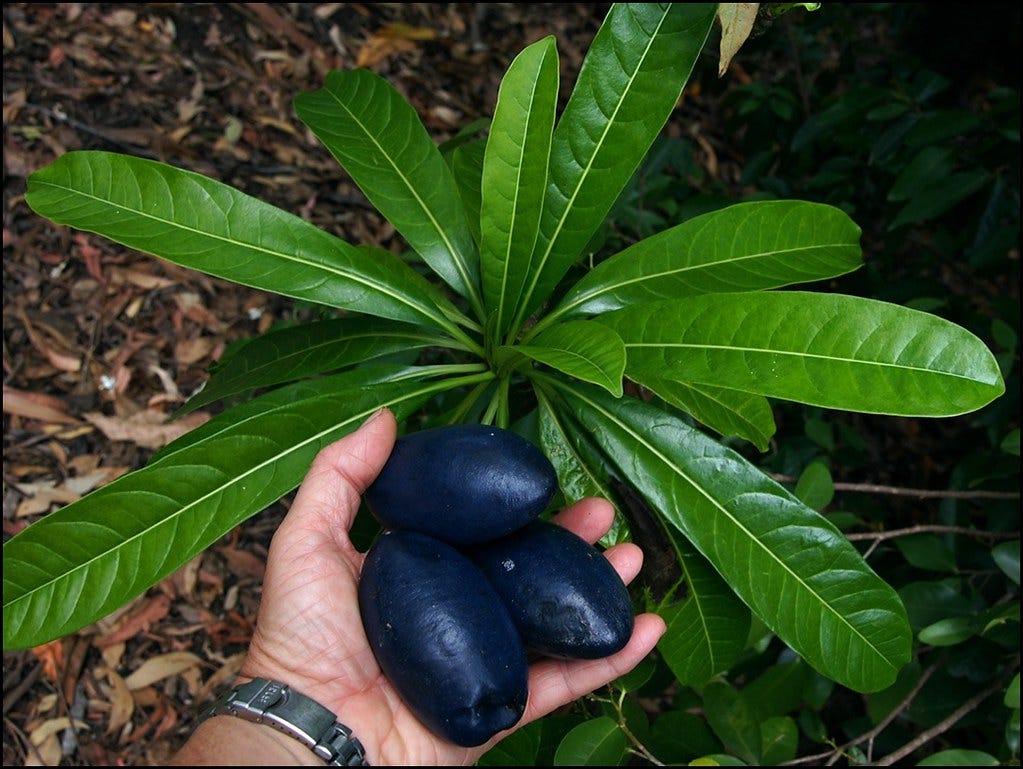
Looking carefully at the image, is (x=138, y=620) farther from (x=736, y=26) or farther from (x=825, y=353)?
(x=736, y=26)

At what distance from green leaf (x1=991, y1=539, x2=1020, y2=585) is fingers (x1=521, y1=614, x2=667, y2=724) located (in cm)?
71

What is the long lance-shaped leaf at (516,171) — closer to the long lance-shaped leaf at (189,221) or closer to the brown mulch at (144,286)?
the long lance-shaped leaf at (189,221)

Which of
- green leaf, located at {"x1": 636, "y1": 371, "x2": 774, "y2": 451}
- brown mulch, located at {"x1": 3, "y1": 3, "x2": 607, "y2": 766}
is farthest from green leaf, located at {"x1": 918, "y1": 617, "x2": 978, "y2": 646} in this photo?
brown mulch, located at {"x1": 3, "y1": 3, "x2": 607, "y2": 766}

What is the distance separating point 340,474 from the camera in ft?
3.83

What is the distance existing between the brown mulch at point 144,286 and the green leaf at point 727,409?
4.50ft

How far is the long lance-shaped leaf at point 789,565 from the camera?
1.19 m

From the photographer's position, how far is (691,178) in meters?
2.71

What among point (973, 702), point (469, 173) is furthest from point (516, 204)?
point (973, 702)

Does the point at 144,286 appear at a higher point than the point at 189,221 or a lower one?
lower

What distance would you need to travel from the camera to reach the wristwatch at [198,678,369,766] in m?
1.07

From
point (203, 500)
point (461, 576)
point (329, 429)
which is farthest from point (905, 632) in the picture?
point (203, 500)

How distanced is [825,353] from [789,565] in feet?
1.02

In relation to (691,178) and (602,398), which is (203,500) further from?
(691,178)

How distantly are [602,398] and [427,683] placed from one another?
0.50 metres
